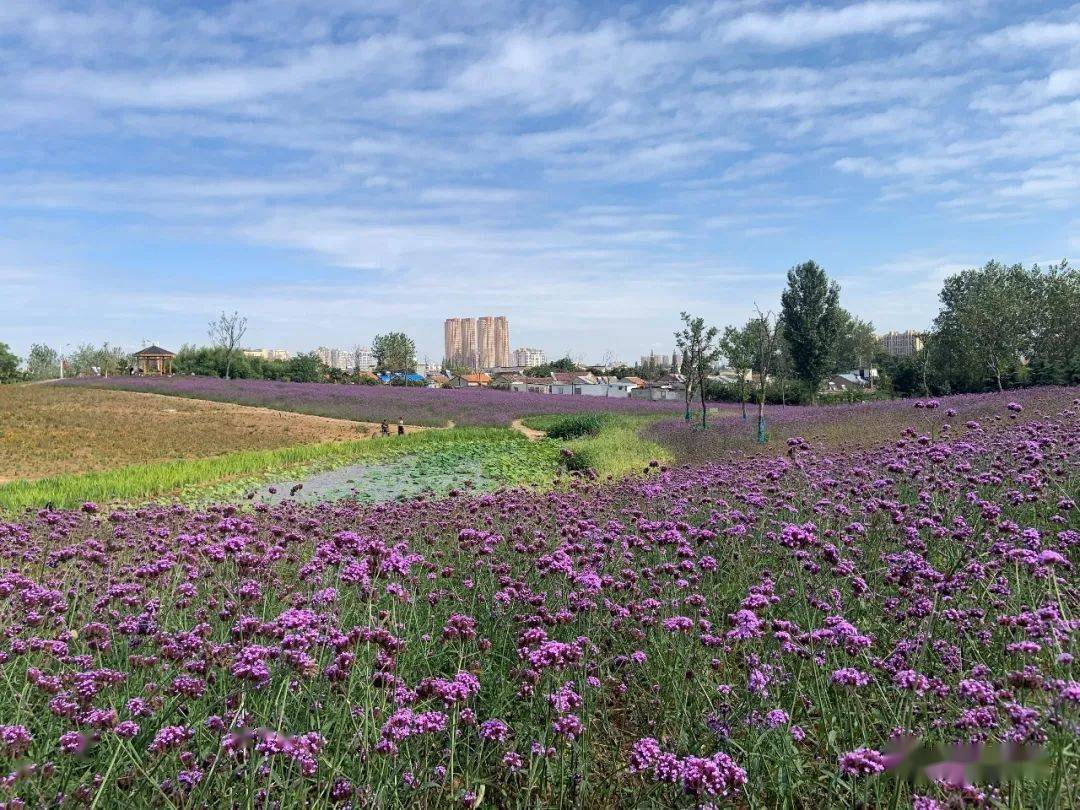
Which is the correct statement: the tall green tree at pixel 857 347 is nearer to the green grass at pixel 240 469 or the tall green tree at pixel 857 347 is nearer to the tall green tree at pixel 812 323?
the tall green tree at pixel 812 323

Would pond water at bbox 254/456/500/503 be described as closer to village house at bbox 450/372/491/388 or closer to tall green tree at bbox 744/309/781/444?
tall green tree at bbox 744/309/781/444

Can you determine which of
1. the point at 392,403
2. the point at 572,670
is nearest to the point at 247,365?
the point at 392,403

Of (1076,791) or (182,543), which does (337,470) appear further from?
(1076,791)

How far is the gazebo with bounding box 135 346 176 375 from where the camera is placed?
75.5 meters

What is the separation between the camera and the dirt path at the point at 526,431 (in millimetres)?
24884

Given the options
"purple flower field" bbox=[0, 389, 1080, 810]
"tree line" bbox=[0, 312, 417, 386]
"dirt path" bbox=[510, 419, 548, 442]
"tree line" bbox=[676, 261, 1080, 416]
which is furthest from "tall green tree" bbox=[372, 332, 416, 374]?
"purple flower field" bbox=[0, 389, 1080, 810]

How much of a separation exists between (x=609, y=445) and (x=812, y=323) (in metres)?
46.1

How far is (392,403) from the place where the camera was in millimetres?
34719

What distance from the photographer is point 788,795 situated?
8.51 feet

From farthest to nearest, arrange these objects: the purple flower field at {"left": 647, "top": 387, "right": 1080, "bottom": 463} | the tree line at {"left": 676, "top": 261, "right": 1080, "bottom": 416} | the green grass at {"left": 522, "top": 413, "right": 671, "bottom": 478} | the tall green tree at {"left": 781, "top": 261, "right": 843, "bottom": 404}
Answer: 1. the tall green tree at {"left": 781, "top": 261, "right": 843, "bottom": 404}
2. the tree line at {"left": 676, "top": 261, "right": 1080, "bottom": 416}
3. the green grass at {"left": 522, "top": 413, "right": 671, "bottom": 478}
4. the purple flower field at {"left": 647, "top": 387, "right": 1080, "bottom": 463}

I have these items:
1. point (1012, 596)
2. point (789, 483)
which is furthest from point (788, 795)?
point (789, 483)

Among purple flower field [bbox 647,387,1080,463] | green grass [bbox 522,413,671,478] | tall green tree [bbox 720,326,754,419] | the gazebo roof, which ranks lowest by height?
green grass [bbox 522,413,671,478]

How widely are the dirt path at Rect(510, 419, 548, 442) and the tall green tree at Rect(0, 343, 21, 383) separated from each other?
6137 cm

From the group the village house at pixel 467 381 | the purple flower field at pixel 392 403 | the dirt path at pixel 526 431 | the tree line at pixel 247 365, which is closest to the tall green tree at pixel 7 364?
the tree line at pixel 247 365
